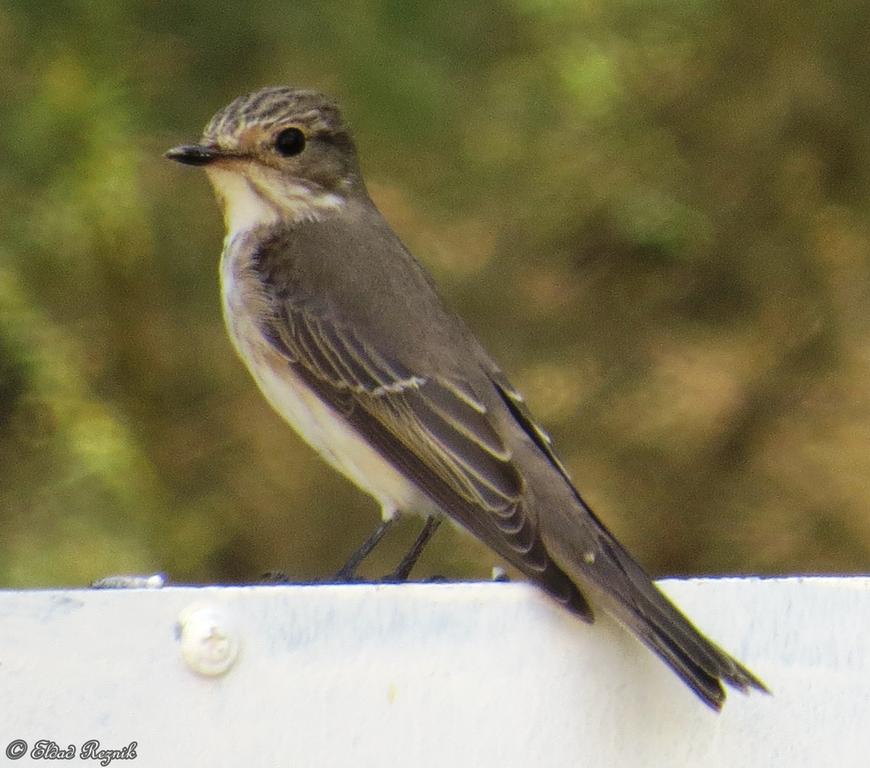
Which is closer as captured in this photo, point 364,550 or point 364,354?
point 364,354

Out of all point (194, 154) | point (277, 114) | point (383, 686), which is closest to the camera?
point (383, 686)

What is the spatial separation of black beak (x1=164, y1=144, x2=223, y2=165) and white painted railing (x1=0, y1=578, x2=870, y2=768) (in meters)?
1.51

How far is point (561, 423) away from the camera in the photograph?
6.02m

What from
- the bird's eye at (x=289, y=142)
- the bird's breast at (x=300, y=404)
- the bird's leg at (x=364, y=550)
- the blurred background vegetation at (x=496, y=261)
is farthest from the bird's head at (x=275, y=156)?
the bird's leg at (x=364, y=550)

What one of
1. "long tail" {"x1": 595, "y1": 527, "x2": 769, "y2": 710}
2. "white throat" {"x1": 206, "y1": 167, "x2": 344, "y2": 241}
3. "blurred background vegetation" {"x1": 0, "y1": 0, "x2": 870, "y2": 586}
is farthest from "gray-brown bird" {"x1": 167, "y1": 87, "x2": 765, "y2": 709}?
"blurred background vegetation" {"x1": 0, "y1": 0, "x2": 870, "y2": 586}

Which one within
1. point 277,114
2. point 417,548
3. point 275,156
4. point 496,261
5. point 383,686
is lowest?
point 496,261

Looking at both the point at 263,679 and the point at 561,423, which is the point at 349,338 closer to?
the point at 263,679

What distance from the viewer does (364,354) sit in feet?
13.5

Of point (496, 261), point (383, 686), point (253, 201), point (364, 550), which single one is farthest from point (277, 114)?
point (383, 686)

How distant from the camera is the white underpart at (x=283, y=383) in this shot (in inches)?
161

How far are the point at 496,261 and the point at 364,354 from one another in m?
1.81

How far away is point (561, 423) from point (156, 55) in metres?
1.94

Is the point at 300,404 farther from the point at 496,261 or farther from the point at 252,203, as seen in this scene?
the point at 496,261

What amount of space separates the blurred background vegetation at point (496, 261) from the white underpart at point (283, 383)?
50 cm
